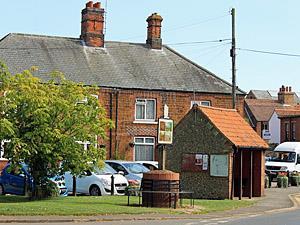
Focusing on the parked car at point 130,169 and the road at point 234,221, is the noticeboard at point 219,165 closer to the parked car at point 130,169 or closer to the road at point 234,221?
the parked car at point 130,169

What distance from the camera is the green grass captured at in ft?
70.9

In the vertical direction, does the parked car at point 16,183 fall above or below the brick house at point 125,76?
below

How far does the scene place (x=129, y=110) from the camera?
4666cm

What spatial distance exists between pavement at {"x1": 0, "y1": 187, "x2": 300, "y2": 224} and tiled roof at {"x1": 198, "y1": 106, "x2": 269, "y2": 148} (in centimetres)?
279

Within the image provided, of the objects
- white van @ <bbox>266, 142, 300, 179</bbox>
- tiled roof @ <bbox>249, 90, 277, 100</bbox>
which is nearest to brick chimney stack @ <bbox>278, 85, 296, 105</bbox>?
tiled roof @ <bbox>249, 90, 277, 100</bbox>

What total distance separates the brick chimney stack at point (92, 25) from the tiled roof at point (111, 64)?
0.52 meters

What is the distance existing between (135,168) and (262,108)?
56730 mm

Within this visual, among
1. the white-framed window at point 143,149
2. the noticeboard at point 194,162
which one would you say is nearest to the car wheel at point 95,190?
the noticeboard at point 194,162

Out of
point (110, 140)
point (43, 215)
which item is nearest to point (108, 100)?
point (110, 140)

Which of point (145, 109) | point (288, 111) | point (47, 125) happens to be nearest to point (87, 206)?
point (47, 125)

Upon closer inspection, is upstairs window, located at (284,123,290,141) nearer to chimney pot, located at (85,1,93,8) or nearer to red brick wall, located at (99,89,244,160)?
red brick wall, located at (99,89,244,160)

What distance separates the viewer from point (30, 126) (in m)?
24.6

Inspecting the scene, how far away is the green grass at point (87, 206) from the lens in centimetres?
2161

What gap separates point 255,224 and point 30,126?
9.19 m
